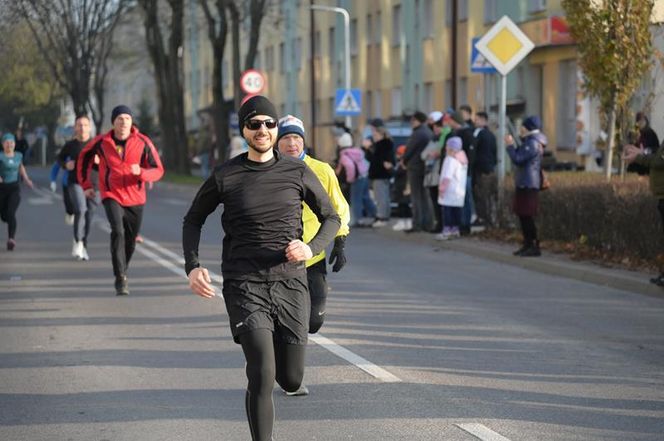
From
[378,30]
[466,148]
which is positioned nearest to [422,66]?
[378,30]

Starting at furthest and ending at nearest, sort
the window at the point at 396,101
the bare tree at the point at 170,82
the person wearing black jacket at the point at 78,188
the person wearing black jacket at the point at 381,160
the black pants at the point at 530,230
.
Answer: the window at the point at 396,101, the bare tree at the point at 170,82, the person wearing black jacket at the point at 381,160, the person wearing black jacket at the point at 78,188, the black pants at the point at 530,230

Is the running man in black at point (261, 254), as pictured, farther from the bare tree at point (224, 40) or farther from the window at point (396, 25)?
the window at point (396, 25)

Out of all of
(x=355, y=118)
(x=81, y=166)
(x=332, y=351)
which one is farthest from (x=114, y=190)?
(x=355, y=118)

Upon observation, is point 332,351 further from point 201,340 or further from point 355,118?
point 355,118

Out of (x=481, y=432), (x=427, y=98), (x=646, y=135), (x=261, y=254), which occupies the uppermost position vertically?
(x=261, y=254)

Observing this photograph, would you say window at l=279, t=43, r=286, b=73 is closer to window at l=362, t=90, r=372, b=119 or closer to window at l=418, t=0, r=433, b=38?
window at l=362, t=90, r=372, b=119

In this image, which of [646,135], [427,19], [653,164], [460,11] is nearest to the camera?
[653,164]

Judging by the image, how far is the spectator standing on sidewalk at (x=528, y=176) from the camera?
57.7 ft

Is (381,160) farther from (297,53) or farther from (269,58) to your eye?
(269,58)

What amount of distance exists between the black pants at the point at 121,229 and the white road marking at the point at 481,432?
24.2 feet

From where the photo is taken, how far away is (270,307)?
6832 mm

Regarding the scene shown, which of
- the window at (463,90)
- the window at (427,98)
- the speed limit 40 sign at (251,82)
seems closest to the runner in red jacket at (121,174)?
the speed limit 40 sign at (251,82)

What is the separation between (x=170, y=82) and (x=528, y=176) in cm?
4124

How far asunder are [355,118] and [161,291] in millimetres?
47528
